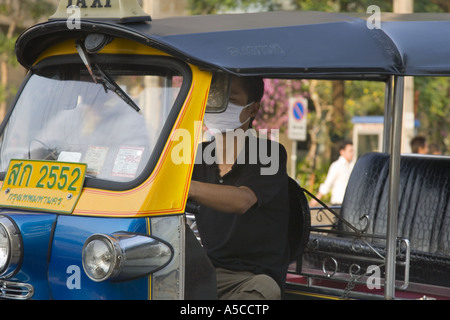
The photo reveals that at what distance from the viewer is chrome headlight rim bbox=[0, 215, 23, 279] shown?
3.01 meters

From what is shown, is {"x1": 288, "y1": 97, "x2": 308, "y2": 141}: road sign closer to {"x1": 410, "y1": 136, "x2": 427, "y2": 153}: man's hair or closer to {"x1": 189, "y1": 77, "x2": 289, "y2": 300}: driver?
{"x1": 410, "y1": 136, "x2": 427, "y2": 153}: man's hair

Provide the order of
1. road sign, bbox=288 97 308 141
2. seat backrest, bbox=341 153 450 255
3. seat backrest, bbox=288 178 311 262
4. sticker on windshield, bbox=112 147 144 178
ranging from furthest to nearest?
road sign, bbox=288 97 308 141 → seat backrest, bbox=341 153 450 255 → seat backrest, bbox=288 178 311 262 → sticker on windshield, bbox=112 147 144 178

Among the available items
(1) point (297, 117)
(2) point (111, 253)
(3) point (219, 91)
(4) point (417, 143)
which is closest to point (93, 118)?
(3) point (219, 91)

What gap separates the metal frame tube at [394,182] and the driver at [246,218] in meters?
0.49

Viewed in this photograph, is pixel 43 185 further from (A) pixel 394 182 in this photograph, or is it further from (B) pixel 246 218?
(A) pixel 394 182

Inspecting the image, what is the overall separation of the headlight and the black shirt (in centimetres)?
70

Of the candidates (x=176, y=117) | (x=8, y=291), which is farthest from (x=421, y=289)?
(x=8, y=291)

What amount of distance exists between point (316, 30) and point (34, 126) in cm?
133

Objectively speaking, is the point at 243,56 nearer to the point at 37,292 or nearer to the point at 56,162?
the point at 56,162

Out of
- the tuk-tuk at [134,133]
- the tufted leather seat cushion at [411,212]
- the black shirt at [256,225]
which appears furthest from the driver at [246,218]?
the tufted leather seat cushion at [411,212]

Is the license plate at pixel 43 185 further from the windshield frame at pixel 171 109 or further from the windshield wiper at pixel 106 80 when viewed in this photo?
the windshield wiper at pixel 106 80

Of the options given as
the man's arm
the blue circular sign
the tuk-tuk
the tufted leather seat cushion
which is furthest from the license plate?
the blue circular sign

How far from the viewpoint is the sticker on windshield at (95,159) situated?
315cm

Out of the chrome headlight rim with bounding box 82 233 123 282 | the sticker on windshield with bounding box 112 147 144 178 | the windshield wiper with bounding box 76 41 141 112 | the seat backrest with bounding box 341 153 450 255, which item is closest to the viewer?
the chrome headlight rim with bounding box 82 233 123 282
